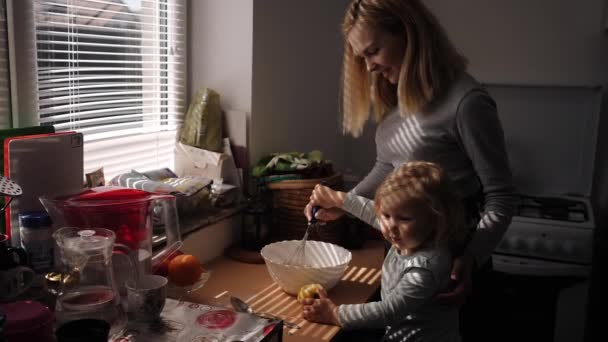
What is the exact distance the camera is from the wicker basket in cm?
191

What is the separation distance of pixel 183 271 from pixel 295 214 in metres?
0.60

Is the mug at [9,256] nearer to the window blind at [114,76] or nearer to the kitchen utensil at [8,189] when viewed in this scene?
the kitchen utensil at [8,189]

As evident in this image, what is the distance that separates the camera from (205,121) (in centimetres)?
195

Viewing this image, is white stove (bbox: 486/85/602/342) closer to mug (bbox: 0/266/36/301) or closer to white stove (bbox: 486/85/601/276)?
white stove (bbox: 486/85/601/276)

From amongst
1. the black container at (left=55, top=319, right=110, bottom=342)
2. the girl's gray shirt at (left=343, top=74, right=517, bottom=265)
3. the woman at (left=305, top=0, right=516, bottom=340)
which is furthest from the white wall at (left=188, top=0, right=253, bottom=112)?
the black container at (left=55, top=319, right=110, bottom=342)

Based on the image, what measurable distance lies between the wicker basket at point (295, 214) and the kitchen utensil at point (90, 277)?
828mm

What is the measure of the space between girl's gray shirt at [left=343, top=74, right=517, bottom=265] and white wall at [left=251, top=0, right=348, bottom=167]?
2.13ft

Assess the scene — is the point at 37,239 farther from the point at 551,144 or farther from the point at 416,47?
the point at 551,144

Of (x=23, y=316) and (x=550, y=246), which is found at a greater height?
(x=23, y=316)

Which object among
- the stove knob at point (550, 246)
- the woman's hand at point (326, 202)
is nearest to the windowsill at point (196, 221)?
the woman's hand at point (326, 202)

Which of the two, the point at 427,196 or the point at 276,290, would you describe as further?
the point at 276,290

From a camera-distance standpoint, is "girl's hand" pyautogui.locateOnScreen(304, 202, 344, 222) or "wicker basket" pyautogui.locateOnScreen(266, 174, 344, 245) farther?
"wicker basket" pyautogui.locateOnScreen(266, 174, 344, 245)

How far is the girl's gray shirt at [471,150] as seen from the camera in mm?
1374

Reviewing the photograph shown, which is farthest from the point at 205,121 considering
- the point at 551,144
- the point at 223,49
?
the point at 551,144
